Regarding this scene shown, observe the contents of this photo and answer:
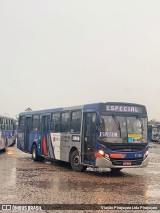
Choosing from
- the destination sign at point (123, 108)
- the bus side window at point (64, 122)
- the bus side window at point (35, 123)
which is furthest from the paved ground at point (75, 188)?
the bus side window at point (35, 123)

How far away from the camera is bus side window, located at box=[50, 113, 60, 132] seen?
18656mm

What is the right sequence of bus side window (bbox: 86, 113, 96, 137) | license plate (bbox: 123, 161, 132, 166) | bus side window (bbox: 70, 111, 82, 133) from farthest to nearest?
1. bus side window (bbox: 70, 111, 82, 133)
2. bus side window (bbox: 86, 113, 96, 137)
3. license plate (bbox: 123, 161, 132, 166)

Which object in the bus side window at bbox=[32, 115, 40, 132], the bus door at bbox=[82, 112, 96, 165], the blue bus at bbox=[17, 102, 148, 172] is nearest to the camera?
the blue bus at bbox=[17, 102, 148, 172]

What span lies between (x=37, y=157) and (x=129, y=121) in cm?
754

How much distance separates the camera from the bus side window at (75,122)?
53.7ft

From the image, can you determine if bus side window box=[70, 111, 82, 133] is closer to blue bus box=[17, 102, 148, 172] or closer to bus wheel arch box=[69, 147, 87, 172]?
blue bus box=[17, 102, 148, 172]

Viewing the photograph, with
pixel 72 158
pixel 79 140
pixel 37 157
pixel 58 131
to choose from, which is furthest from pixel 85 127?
pixel 37 157

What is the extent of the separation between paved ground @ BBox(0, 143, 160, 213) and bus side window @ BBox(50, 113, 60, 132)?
327 centimetres

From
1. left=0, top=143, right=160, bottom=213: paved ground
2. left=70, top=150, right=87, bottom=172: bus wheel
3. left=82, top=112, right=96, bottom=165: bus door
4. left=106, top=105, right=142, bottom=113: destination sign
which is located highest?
left=106, top=105, right=142, bottom=113: destination sign


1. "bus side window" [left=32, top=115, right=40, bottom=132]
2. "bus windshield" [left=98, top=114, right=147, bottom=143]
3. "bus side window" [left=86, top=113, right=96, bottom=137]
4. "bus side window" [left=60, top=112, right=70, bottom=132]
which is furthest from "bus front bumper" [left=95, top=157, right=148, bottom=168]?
"bus side window" [left=32, top=115, right=40, bottom=132]

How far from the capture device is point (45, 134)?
65.6ft

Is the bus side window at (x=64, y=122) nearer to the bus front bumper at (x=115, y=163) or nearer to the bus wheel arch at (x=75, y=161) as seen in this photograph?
the bus wheel arch at (x=75, y=161)

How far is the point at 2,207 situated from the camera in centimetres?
875

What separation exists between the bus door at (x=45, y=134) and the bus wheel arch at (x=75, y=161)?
10.3 feet
